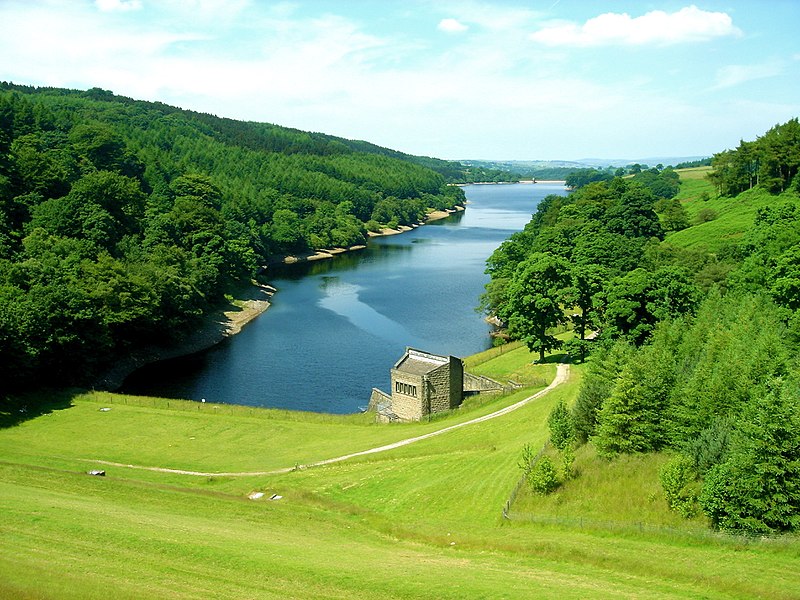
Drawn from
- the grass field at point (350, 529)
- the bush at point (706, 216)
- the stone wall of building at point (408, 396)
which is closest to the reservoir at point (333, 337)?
the stone wall of building at point (408, 396)

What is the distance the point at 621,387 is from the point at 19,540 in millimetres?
27087

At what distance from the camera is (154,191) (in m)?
134

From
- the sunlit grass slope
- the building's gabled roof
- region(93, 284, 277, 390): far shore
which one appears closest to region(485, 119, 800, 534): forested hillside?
the sunlit grass slope

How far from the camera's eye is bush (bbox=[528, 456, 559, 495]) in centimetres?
3322

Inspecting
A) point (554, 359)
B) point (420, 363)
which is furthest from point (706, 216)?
point (420, 363)

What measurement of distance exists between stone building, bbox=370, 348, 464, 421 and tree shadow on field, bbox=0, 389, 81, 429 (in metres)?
27.7

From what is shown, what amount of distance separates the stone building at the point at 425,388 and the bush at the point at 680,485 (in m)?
27.1

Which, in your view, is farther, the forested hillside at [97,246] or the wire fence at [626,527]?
the forested hillside at [97,246]

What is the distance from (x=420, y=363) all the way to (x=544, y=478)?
26437 mm

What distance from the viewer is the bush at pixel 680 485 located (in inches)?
1167

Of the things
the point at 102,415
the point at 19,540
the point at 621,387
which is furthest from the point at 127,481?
the point at 621,387

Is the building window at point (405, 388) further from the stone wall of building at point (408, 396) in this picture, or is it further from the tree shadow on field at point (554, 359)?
the tree shadow on field at point (554, 359)

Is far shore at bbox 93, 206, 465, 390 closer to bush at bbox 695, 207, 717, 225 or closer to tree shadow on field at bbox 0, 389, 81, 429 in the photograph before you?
tree shadow on field at bbox 0, 389, 81, 429

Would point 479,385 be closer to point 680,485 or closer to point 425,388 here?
point 425,388
